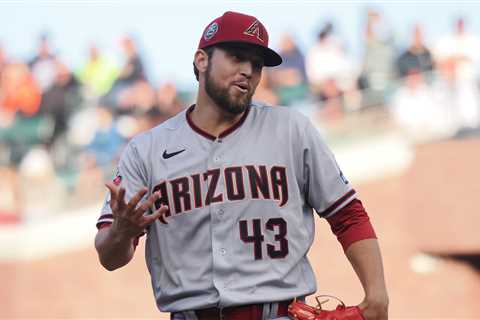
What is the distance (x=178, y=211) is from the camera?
3.72m

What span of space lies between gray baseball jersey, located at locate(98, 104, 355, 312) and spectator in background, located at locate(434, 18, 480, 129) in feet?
24.9

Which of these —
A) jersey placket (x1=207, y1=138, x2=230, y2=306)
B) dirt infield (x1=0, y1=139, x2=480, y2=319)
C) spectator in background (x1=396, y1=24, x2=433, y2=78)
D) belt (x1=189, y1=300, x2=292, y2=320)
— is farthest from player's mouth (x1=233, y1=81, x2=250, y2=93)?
dirt infield (x1=0, y1=139, x2=480, y2=319)

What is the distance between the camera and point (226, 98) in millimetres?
3758

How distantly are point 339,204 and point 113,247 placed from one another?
2.56 feet

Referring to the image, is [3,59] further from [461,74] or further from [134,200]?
[134,200]

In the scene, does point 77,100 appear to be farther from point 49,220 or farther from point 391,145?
point 391,145

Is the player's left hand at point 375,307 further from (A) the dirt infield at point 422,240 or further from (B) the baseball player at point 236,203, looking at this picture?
(A) the dirt infield at point 422,240

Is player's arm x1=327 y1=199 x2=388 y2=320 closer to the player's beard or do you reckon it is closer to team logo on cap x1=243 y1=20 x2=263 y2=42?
the player's beard

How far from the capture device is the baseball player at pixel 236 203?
11.9 feet

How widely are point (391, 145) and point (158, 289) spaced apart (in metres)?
8.34

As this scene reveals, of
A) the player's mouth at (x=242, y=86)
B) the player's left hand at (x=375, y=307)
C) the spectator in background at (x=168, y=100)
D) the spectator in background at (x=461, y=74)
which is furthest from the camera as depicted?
the spectator in background at (x=168, y=100)

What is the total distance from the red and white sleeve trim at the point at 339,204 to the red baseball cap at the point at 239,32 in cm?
55

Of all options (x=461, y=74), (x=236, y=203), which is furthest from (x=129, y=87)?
(x=236, y=203)

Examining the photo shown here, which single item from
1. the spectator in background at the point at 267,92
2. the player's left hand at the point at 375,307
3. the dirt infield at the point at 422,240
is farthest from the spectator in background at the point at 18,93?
the player's left hand at the point at 375,307
